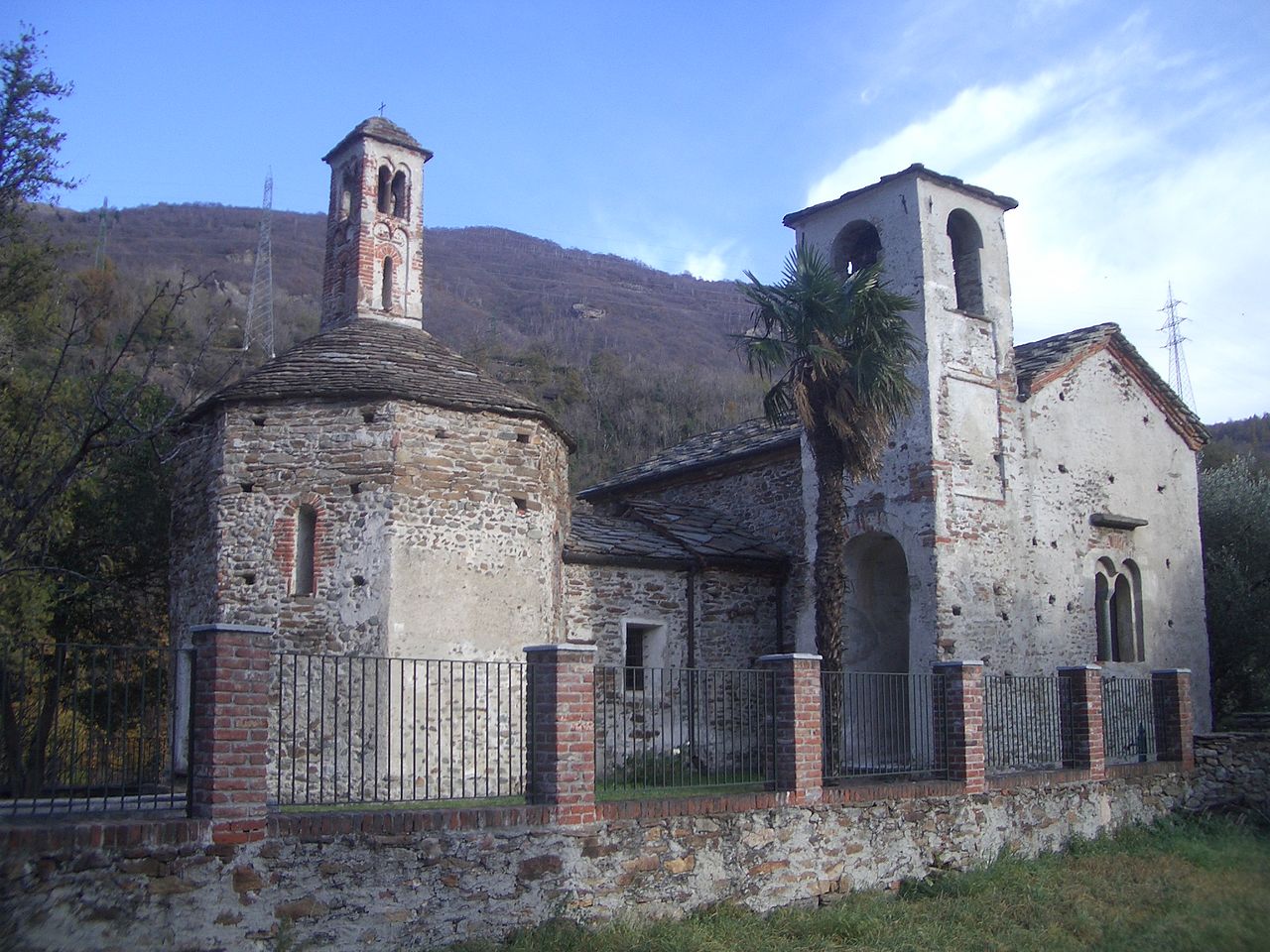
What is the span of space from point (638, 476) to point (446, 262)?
72.0 meters

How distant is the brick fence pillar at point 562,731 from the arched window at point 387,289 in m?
9.97

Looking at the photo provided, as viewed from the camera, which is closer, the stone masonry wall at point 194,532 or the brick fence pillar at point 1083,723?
the brick fence pillar at point 1083,723

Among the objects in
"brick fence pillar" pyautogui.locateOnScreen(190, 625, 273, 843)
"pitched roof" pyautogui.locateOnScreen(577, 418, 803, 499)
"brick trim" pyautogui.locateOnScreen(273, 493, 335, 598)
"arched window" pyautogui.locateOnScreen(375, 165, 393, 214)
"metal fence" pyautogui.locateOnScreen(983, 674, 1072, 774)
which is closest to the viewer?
"brick fence pillar" pyautogui.locateOnScreen(190, 625, 273, 843)

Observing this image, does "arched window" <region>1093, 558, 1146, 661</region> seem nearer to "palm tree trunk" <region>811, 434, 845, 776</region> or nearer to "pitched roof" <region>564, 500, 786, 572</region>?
"pitched roof" <region>564, 500, 786, 572</region>

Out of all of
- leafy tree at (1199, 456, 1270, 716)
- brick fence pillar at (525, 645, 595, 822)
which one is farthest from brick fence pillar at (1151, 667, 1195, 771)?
brick fence pillar at (525, 645, 595, 822)

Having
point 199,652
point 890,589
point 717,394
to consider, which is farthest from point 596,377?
point 199,652

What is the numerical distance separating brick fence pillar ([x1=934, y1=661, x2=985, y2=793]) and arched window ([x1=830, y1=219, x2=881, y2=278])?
28.6 ft

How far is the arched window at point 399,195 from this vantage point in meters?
18.2

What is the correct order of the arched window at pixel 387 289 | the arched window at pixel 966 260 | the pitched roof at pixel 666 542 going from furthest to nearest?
the arched window at pixel 966 260, the arched window at pixel 387 289, the pitched roof at pixel 666 542

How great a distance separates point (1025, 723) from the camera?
1556 centimetres

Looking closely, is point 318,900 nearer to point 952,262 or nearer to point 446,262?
point 952,262

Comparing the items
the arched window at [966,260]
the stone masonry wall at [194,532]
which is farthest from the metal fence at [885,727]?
the stone masonry wall at [194,532]

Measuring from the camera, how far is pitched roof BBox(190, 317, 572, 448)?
47.6 ft

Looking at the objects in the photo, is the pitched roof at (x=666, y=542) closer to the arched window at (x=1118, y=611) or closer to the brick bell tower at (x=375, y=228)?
the brick bell tower at (x=375, y=228)
